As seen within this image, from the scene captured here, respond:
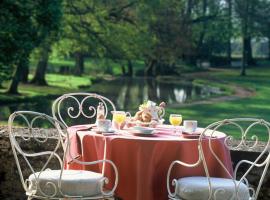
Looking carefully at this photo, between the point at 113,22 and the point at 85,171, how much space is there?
91.6ft

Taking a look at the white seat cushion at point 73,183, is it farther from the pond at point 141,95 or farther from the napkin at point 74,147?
the pond at point 141,95

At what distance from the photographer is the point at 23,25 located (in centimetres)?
2192

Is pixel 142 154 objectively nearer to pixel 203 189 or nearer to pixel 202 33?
pixel 203 189

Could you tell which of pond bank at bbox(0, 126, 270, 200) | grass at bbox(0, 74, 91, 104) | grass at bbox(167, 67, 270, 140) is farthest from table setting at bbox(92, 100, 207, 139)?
grass at bbox(0, 74, 91, 104)

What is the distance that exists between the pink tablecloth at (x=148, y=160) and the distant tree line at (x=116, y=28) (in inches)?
649

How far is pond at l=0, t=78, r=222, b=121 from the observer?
23828mm

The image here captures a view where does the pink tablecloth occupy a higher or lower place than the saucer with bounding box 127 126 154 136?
lower

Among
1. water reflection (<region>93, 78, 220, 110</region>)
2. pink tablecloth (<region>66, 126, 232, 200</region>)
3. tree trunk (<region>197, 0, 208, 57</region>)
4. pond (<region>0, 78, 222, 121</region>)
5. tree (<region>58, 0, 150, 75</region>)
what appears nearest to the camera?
pink tablecloth (<region>66, 126, 232, 200</region>)

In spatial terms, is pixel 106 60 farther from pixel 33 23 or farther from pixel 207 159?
pixel 207 159

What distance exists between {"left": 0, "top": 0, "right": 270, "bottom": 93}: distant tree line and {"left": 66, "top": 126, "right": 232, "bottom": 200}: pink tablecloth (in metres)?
16.5

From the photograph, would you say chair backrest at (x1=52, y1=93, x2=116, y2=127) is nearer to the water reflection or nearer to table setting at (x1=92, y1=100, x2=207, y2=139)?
table setting at (x1=92, y1=100, x2=207, y2=139)

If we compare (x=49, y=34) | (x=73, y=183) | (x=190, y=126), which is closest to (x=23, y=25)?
(x=49, y=34)

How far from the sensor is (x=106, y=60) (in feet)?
110

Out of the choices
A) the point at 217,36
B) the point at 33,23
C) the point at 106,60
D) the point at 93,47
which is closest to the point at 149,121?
the point at 33,23
